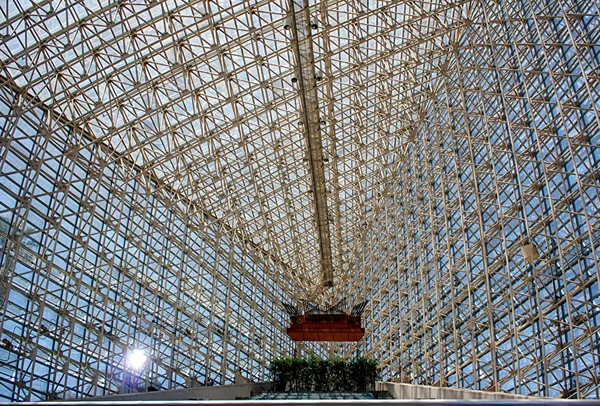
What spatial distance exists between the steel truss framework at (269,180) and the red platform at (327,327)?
13.3 feet

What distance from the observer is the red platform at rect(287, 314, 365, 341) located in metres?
32.6

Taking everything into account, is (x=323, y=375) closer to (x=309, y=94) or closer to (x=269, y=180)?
(x=269, y=180)

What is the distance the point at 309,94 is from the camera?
27.5 m

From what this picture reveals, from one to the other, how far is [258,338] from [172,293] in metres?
13.2

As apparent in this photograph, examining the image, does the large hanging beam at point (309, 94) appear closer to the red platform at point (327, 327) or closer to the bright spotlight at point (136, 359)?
the red platform at point (327, 327)

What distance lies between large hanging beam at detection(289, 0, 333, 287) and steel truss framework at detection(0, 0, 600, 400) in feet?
2.13

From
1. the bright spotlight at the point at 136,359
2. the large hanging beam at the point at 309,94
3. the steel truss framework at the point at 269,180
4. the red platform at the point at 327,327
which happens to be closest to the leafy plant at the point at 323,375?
the red platform at the point at 327,327

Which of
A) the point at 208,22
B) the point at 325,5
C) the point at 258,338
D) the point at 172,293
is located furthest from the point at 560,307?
the point at 258,338

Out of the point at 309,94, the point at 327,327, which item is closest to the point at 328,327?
the point at 327,327

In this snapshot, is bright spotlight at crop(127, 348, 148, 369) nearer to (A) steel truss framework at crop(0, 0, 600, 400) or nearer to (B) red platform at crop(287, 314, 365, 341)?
Answer: (A) steel truss framework at crop(0, 0, 600, 400)

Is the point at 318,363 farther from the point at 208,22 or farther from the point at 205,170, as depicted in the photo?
the point at 208,22

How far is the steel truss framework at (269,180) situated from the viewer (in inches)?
795

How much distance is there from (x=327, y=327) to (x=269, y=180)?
11.1 m

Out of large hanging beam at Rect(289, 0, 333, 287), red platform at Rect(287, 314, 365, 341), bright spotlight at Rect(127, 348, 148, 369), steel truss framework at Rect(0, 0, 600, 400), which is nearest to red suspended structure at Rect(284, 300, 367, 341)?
red platform at Rect(287, 314, 365, 341)
